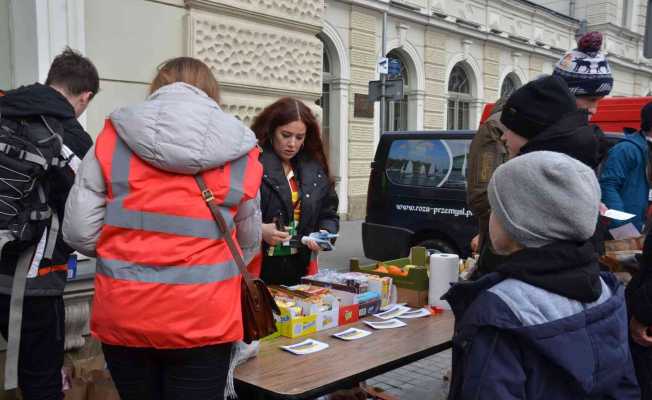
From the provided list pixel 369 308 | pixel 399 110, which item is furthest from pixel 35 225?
pixel 399 110

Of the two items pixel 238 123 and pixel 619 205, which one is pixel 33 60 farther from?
pixel 619 205

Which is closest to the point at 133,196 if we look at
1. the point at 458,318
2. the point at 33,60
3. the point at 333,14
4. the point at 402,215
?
the point at 458,318

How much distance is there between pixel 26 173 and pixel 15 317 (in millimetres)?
552

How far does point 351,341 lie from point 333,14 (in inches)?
427

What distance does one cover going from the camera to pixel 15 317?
2303 millimetres

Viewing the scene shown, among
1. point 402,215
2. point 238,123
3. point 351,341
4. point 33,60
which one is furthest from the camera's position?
point 402,215

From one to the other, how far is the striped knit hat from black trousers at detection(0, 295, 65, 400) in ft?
7.92

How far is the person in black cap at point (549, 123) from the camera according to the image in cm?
203

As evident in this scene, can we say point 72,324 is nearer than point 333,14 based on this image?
Yes

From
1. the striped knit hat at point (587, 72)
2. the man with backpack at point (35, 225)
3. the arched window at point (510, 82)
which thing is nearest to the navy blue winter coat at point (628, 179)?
the striped knit hat at point (587, 72)

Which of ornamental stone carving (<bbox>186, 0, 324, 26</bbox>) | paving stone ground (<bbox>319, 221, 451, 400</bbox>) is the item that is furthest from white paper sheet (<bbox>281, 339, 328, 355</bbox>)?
ornamental stone carving (<bbox>186, 0, 324, 26</bbox>)

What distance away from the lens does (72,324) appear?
3363 mm

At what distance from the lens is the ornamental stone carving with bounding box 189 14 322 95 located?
402 cm

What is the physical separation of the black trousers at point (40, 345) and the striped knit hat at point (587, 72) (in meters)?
2.41
